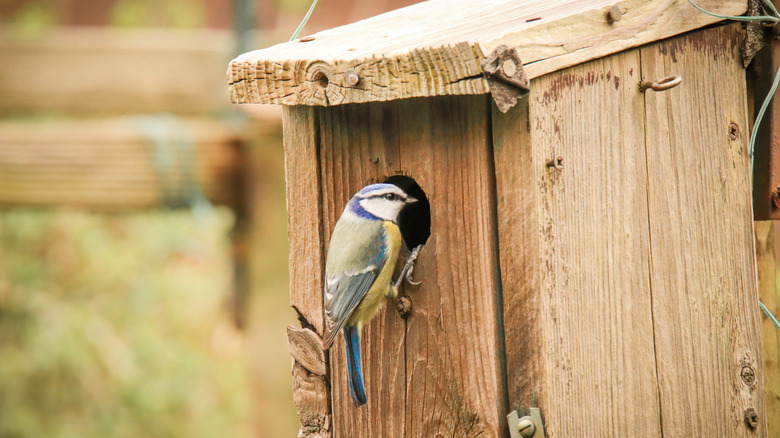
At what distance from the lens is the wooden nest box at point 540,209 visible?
1777 millimetres

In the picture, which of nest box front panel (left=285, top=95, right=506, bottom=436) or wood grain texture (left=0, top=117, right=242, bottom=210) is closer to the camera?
nest box front panel (left=285, top=95, right=506, bottom=436)

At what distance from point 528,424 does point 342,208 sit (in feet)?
2.20

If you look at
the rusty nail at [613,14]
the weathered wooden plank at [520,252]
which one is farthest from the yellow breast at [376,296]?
the rusty nail at [613,14]

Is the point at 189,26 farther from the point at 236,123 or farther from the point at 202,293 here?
the point at 236,123

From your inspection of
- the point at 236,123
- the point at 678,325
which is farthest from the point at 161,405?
the point at 678,325

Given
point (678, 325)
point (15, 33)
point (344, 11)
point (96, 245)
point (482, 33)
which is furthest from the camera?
point (344, 11)

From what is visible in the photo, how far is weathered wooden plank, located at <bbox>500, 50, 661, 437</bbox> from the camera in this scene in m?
1.78

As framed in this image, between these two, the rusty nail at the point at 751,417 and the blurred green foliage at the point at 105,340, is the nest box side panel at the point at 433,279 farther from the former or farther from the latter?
the blurred green foliage at the point at 105,340

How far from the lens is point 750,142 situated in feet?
7.22

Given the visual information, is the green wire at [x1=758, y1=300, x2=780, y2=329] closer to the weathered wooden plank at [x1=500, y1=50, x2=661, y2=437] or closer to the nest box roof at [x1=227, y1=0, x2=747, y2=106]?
the weathered wooden plank at [x1=500, y1=50, x2=661, y2=437]

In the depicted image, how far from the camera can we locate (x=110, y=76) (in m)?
3.97

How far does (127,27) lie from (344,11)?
137 cm

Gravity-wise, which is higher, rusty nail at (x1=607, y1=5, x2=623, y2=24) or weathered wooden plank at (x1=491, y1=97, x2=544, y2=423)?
rusty nail at (x1=607, y1=5, x2=623, y2=24)

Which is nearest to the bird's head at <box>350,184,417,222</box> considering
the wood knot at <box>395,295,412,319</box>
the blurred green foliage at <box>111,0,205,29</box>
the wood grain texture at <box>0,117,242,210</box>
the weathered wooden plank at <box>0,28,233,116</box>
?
the wood knot at <box>395,295,412,319</box>
